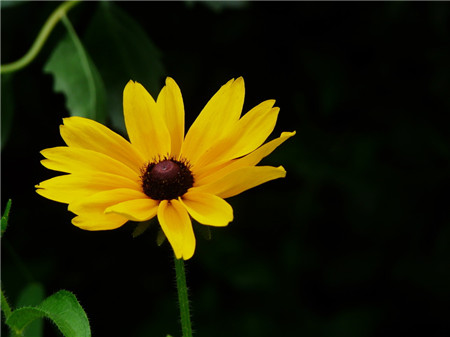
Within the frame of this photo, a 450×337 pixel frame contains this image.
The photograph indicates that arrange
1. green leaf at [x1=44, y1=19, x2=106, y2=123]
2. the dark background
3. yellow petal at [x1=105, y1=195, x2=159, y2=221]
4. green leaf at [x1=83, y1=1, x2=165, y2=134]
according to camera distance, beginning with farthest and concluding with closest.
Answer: the dark background, green leaf at [x1=83, y1=1, x2=165, y2=134], green leaf at [x1=44, y1=19, x2=106, y2=123], yellow petal at [x1=105, y1=195, x2=159, y2=221]

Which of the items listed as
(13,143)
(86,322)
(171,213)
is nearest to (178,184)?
(171,213)

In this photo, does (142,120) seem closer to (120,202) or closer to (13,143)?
(120,202)

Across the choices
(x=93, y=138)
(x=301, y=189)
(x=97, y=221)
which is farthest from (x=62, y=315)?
(x=301, y=189)

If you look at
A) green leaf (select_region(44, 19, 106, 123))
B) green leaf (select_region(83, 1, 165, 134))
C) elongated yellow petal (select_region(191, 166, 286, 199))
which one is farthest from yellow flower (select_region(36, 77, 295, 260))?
green leaf (select_region(83, 1, 165, 134))

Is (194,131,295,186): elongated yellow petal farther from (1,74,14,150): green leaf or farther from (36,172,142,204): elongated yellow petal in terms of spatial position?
(1,74,14,150): green leaf

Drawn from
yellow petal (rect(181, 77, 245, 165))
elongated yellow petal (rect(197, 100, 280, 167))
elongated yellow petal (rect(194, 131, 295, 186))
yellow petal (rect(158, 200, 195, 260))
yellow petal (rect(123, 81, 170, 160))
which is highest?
yellow petal (rect(123, 81, 170, 160))

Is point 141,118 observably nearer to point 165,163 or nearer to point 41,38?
point 165,163
